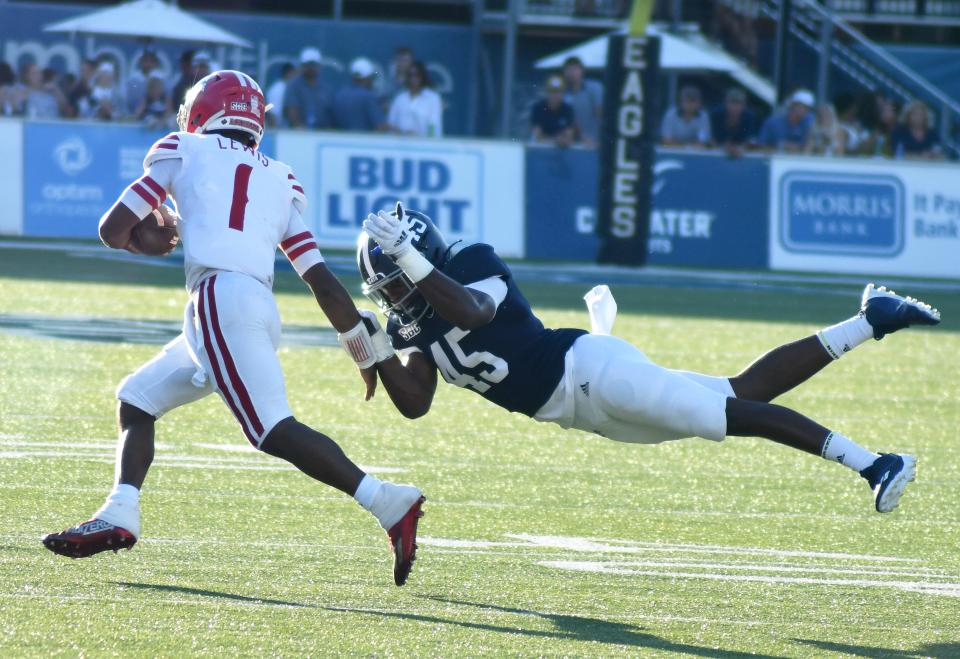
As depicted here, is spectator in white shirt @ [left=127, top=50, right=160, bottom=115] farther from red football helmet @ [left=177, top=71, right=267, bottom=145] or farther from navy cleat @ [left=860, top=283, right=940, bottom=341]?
navy cleat @ [left=860, top=283, right=940, bottom=341]

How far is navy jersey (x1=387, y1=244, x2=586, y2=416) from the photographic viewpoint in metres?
5.21

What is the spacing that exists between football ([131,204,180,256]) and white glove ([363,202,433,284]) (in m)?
0.65

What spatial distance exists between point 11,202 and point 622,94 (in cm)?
651

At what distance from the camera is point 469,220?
656 inches

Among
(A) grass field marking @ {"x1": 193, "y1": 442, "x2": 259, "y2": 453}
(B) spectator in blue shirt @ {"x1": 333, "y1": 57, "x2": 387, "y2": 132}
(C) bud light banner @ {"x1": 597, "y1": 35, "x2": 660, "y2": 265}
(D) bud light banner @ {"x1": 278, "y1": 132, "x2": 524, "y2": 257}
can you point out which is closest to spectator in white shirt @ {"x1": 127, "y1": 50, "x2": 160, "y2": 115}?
(D) bud light banner @ {"x1": 278, "y1": 132, "x2": 524, "y2": 257}

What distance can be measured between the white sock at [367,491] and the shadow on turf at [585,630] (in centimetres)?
37

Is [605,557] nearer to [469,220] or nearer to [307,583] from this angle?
[307,583]

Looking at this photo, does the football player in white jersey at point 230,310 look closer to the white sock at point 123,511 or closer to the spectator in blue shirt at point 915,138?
the white sock at point 123,511

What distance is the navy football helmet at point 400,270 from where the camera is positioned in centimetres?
511

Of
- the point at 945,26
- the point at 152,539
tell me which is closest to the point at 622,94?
the point at 945,26

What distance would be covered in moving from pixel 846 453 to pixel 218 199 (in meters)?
2.18

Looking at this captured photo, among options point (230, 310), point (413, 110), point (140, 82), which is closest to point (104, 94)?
point (140, 82)

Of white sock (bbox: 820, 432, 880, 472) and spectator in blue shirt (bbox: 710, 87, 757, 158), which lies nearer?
white sock (bbox: 820, 432, 880, 472)

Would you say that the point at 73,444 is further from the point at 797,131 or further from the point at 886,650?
the point at 797,131
